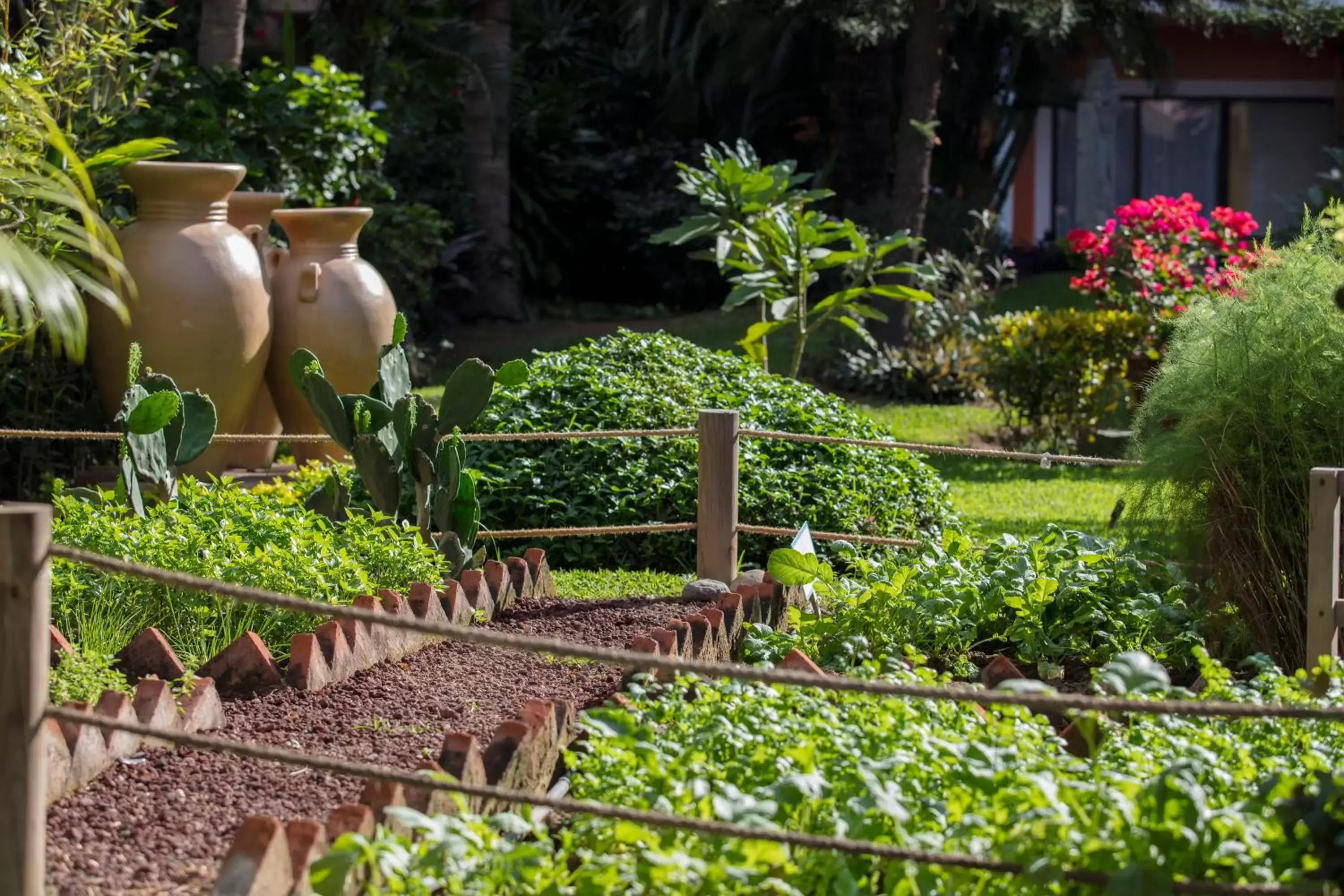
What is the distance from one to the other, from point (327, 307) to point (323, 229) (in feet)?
1.37

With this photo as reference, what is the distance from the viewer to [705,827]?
234 centimetres

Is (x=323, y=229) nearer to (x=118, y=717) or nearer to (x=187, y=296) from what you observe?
(x=187, y=296)

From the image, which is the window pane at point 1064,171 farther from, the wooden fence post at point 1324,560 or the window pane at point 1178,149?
the wooden fence post at point 1324,560

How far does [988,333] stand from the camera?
11.1 m

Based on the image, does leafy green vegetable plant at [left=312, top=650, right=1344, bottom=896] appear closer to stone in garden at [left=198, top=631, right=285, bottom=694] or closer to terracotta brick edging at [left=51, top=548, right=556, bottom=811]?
terracotta brick edging at [left=51, top=548, right=556, bottom=811]

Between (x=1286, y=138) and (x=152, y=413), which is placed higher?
(x=1286, y=138)

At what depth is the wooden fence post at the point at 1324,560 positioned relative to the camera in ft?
12.7

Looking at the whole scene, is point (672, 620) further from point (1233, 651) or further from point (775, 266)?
point (775, 266)

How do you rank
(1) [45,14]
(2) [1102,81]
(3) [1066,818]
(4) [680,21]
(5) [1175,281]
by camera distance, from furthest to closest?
1. (2) [1102,81]
2. (4) [680,21]
3. (5) [1175,281]
4. (1) [45,14]
5. (3) [1066,818]

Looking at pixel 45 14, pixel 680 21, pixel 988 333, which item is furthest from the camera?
pixel 680 21

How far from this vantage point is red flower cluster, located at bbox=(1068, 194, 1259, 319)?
9.98 metres

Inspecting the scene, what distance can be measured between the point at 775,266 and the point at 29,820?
5513 mm

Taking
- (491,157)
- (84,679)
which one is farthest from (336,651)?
(491,157)

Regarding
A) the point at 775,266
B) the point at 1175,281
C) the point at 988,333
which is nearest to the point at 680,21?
the point at 988,333
